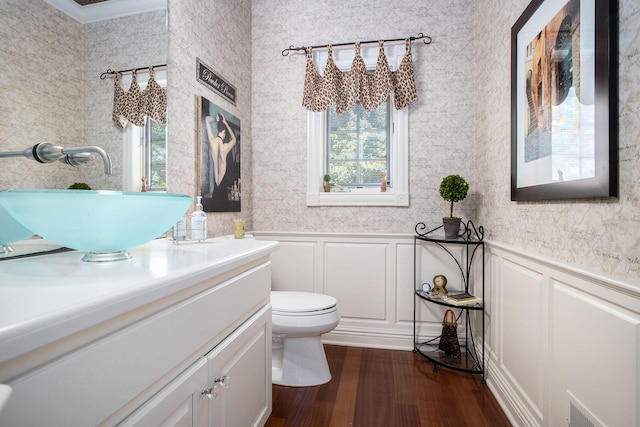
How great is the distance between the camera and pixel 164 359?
690 mm

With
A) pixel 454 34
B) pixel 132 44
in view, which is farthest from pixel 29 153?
pixel 454 34

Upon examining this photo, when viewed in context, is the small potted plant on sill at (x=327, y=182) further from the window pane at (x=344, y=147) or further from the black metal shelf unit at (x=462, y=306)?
the black metal shelf unit at (x=462, y=306)

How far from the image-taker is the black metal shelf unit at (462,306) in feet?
6.45

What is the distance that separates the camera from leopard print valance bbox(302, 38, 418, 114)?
2.23m

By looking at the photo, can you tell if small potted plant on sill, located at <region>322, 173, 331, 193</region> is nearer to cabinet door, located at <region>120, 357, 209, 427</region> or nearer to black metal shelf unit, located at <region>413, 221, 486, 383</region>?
black metal shelf unit, located at <region>413, 221, 486, 383</region>

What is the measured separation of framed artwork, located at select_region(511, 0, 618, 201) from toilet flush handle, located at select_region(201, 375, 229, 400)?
126 centimetres

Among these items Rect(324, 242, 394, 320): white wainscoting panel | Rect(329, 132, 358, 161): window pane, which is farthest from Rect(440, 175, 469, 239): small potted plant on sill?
Rect(329, 132, 358, 161): window pane

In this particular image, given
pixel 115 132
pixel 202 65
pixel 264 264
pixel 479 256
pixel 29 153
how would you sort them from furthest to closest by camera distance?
pixel 479 256
pixel 202 65
pixel 264 264
pixel 115 132
pixel 29 153

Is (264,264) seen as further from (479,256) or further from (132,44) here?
(479,256)

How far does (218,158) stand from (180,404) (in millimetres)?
1510

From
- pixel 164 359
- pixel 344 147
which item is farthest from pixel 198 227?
pixel 344 147

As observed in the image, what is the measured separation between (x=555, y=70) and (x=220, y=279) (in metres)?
1.46

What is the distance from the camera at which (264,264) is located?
4.38 feet

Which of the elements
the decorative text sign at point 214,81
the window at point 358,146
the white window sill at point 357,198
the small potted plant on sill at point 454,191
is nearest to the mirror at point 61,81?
the decorative text sign at point 214,81
